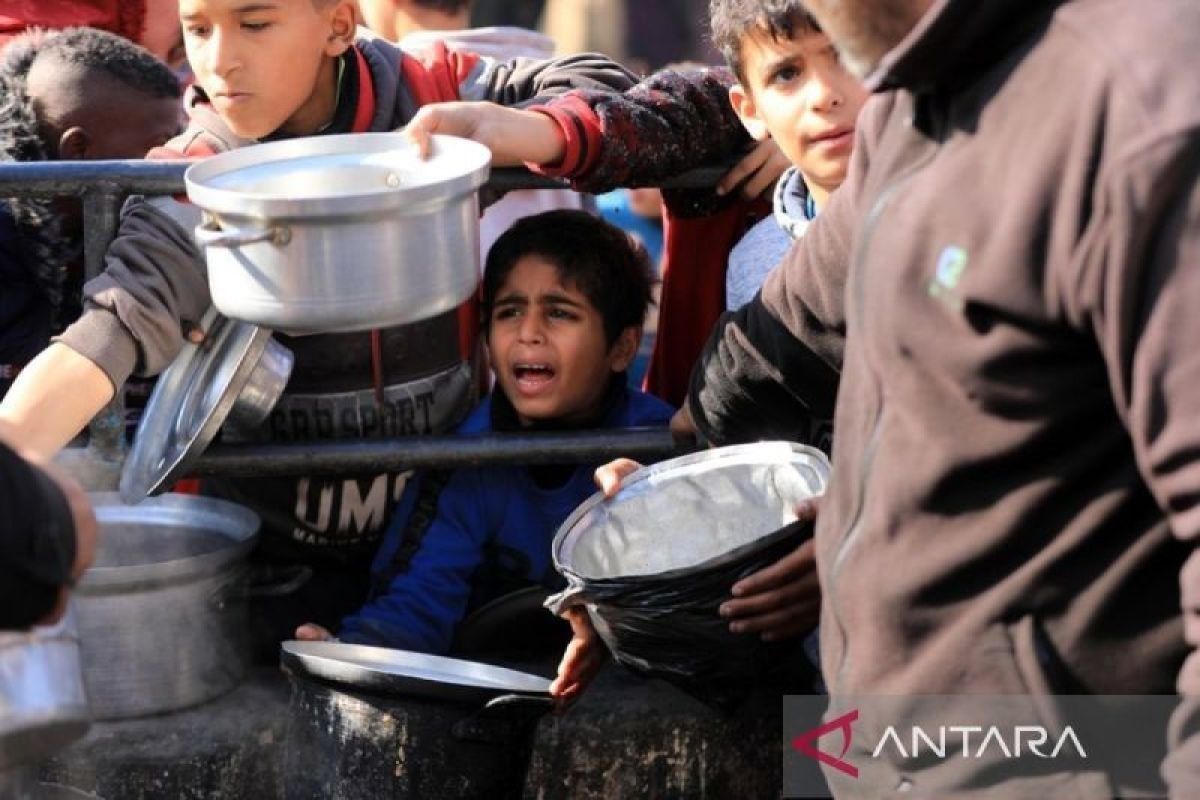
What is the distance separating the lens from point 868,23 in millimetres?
1881

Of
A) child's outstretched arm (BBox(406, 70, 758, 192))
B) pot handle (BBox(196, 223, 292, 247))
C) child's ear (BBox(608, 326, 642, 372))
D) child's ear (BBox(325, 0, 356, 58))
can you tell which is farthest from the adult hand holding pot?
child's ear (BBox(608, 326, 642, 372))

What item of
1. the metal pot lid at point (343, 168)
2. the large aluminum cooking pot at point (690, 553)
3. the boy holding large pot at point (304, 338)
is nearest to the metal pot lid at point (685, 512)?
the large aluminum cooking pot at point (690, 553)

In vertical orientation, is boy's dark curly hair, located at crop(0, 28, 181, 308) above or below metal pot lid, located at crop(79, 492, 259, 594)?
above

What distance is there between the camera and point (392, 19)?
5.54m

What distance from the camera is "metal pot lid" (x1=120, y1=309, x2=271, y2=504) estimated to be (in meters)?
3.17

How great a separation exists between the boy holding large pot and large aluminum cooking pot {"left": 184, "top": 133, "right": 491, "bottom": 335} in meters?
0.35

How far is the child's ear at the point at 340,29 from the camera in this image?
3533mm

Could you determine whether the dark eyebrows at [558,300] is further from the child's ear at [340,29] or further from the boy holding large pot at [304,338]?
the child's ear at [340,29]

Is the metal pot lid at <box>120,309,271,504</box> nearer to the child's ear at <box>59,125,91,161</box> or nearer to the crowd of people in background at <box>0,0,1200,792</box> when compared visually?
the crowd of people in background at <box>0,0,1200,792</box>

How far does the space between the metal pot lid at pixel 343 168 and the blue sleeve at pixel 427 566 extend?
79 centimetres

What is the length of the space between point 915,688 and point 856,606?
114 millimetres

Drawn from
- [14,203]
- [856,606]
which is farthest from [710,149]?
[856,606]

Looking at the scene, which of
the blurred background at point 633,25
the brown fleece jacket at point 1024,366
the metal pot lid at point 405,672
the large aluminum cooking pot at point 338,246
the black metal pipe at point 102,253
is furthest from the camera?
the blurred background at point 633,25

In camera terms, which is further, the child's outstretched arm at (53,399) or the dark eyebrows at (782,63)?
the dark eyebrows at (782,63)
